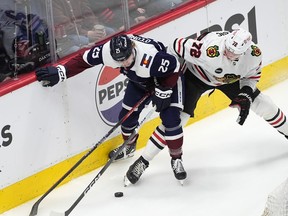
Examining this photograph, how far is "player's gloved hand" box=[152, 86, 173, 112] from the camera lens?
15.5 ft

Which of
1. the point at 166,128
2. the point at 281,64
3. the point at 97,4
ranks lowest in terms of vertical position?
the point at 281,64

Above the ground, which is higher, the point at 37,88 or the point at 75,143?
the point at 37,88

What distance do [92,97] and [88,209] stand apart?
0.72 m

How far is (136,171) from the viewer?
5.02 m

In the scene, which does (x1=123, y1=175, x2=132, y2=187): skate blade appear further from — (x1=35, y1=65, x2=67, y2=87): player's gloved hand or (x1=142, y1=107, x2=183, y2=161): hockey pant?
(x1=35, y1=65, x2=67, y2=87): player's gloved hand

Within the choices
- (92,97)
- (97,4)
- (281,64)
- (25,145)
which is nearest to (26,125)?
(25,145)

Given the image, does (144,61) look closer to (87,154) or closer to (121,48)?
(121,48)

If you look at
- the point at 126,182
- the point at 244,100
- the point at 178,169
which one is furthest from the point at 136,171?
the point at 244,100

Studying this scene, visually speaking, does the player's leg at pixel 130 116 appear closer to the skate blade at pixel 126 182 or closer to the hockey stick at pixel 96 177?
the hockey stick at pixel 96 177

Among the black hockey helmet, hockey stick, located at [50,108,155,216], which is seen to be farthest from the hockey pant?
the black hockey helmet

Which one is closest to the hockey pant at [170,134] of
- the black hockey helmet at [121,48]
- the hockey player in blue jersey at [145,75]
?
the hockey player in blue jersey at [145,75]

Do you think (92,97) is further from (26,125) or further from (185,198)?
(185,198)

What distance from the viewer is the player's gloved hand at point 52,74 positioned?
15.7 ft

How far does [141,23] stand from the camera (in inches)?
214
